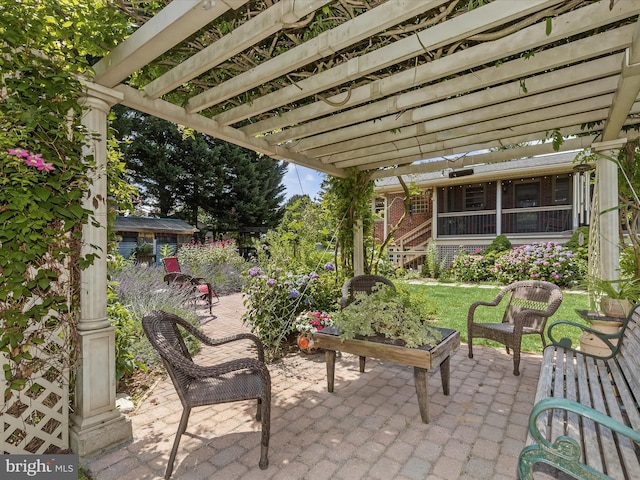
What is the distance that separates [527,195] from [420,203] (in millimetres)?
3703

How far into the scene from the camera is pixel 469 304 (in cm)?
666

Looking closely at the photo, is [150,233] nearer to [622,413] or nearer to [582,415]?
[622,413]

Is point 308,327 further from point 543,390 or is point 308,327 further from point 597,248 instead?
point 597,248

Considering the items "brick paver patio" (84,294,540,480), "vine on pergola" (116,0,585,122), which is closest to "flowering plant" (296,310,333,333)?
"brick paver patio" (84,294,540,480)

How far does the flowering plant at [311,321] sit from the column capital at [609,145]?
344cm

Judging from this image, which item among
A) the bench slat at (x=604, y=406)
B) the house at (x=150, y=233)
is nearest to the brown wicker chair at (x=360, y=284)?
the bench slat at (x=604, y=406)

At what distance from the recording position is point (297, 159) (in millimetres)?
4453

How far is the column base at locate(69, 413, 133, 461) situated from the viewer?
216cm

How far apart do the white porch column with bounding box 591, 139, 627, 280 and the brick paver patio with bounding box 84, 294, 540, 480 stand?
1.40 meters

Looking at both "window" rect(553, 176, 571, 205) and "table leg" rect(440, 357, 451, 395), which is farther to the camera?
"window" rect(553, 176, 571, 205)

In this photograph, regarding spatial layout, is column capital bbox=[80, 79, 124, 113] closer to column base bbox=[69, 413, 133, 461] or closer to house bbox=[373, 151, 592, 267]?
column base bbox=[69, 413, 133, 461]

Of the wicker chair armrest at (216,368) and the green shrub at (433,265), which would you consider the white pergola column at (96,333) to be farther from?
the green shrub at (433,265)

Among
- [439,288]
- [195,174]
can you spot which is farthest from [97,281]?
[195,174]

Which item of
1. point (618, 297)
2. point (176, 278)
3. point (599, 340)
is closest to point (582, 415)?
point (599, 340)
